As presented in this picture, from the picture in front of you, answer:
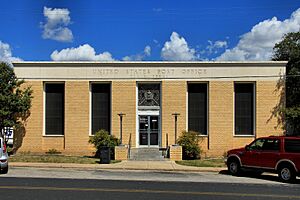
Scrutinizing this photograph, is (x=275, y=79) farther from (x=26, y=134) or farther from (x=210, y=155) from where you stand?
(x=26, y=134)

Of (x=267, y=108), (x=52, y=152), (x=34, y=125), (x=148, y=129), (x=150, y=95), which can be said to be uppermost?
(x=150, y=95)

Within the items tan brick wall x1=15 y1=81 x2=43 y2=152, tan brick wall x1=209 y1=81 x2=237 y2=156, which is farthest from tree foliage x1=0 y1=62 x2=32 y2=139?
tan brick wall x1=209 y1=81 x2=237 y2=156

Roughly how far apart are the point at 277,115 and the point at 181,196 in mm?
20156

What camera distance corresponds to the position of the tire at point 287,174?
16406 mm

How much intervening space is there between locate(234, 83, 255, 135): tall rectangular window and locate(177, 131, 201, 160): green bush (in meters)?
4.23

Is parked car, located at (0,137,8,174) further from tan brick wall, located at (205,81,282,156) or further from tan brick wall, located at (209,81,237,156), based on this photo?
tan brick wall, located at (209,81,237,156)

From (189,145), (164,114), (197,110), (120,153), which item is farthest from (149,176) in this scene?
(197,110)

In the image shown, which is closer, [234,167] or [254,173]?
[234,167]

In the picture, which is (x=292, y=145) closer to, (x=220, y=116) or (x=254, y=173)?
(x=254, y=173)

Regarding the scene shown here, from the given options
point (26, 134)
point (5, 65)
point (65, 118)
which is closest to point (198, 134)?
point (65, 118)

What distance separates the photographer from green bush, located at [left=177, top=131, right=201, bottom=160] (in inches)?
1077

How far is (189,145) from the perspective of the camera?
2731cm

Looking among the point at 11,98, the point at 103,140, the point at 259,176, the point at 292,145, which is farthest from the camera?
the point at 11,98

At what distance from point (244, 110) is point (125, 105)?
874 centimetres
